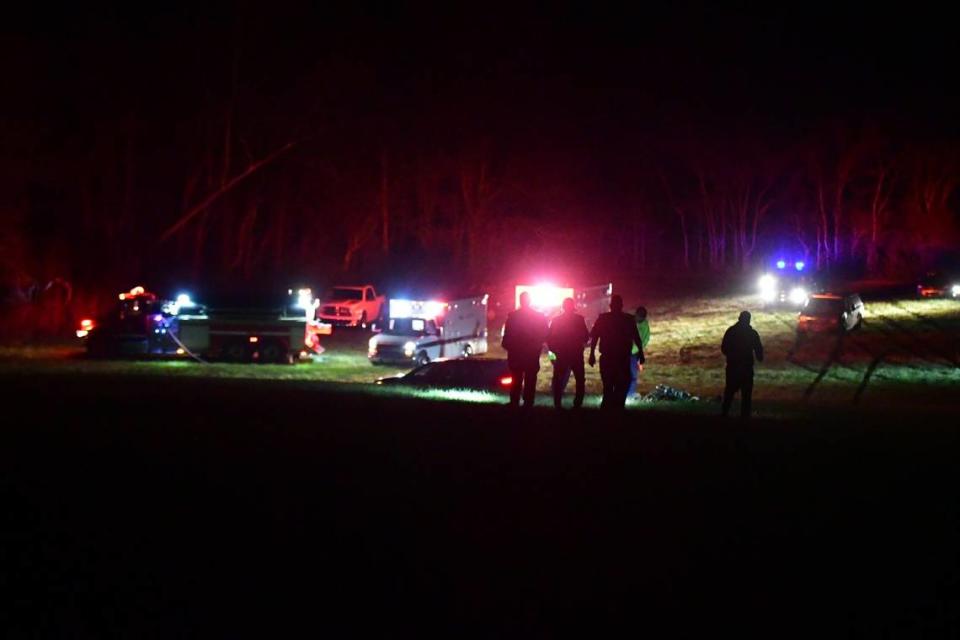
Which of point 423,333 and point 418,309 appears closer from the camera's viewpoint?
point 423,333

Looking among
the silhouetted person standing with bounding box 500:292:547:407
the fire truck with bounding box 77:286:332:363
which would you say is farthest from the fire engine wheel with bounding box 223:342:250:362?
the silhouetted person standing with bounding box 500:292:547:407

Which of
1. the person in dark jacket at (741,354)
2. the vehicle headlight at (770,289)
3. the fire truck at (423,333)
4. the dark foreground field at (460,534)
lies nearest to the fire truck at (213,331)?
the fire truck at (423,333)

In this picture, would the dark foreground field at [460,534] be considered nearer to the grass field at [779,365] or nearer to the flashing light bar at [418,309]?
the grass field at [779,365]

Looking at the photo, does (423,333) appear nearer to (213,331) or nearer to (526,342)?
(213,331)

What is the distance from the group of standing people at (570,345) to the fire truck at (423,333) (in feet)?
71.1

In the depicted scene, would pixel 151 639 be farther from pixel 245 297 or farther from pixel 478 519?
pixel 245 297

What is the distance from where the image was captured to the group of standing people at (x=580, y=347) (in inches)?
614

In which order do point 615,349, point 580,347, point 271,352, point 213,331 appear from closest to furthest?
1. point 615,349
2. point 580,347
3. point 213,331
4. point 271,352

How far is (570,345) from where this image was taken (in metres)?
15.8

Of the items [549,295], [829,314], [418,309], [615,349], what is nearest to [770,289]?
[829,314]

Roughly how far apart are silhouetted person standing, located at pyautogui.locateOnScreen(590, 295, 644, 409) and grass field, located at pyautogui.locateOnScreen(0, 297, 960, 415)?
15.4 ft

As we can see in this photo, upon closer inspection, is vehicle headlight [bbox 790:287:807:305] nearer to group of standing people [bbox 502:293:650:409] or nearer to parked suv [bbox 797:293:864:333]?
parked suv [bbox 797:293:864:333]

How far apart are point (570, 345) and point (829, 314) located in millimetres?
28504

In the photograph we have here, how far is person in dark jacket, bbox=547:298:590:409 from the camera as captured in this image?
1575 centimetres
